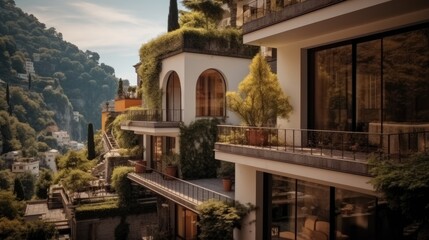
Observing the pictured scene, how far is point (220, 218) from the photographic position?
1284cm

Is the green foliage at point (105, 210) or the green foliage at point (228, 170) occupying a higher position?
the green foliage at point (228, 170)

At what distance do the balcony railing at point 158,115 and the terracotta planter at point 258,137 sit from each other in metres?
9.84

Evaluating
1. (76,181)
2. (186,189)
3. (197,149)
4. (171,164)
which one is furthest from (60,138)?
(186,189)

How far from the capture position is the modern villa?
8.62 meters

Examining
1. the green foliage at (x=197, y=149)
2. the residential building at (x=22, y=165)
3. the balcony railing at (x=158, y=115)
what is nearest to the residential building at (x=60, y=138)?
the residential building at (x=22, y=165)

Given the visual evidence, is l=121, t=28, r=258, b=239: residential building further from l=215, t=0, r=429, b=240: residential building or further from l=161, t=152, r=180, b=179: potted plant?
l=215, t=0, r=429, b=240: residential building

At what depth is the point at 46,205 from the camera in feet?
104

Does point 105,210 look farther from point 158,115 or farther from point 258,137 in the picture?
point 258,137

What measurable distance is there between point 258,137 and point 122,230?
50.6 ft

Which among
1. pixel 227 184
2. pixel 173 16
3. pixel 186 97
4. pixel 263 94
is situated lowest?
pixel 227 184

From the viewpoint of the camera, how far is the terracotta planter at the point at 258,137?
11836 millimetres

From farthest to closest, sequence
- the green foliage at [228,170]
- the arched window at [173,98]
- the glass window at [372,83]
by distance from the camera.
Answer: the arched window at [173,98]
the green foliage at [228,170]
the glass window at [372,83]

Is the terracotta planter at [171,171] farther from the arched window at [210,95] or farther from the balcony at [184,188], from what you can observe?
the arched window at [210,95]

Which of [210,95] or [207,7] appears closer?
[210,95]
